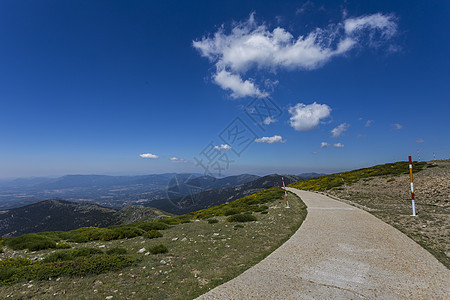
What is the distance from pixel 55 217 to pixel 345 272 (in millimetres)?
146321

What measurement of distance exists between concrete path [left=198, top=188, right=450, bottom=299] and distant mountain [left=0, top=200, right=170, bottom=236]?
3382 inches

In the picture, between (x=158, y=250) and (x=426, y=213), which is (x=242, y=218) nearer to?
(x=158, y=250)

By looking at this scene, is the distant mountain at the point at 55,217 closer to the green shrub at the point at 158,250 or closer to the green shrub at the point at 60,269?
the green shrub at the point at 158,250

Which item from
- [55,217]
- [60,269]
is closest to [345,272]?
[60,269]

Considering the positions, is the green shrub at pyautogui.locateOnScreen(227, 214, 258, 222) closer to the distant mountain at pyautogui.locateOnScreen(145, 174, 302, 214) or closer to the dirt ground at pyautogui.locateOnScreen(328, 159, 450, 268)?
the dirt ground at pyautogui.locateOnScreen(328, 159, 450, 268)

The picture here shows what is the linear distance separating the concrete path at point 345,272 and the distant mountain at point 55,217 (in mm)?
85904

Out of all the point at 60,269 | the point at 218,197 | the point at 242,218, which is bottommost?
the point at 218,197

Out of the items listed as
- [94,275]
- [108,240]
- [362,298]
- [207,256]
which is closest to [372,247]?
[362,298]

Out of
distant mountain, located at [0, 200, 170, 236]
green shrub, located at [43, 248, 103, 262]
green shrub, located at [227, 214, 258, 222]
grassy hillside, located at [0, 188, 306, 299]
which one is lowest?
distant mountain, located at [0, 200, 170, 236]

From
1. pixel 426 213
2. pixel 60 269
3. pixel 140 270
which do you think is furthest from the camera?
pixel 426 213

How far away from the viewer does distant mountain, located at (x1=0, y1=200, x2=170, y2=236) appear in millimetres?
89375

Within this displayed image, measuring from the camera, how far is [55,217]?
10838cm

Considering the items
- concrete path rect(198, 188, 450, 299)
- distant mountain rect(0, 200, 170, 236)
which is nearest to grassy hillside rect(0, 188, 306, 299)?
concrete path rect(198, 188, 450, 299)

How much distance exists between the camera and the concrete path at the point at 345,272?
4340 mm
